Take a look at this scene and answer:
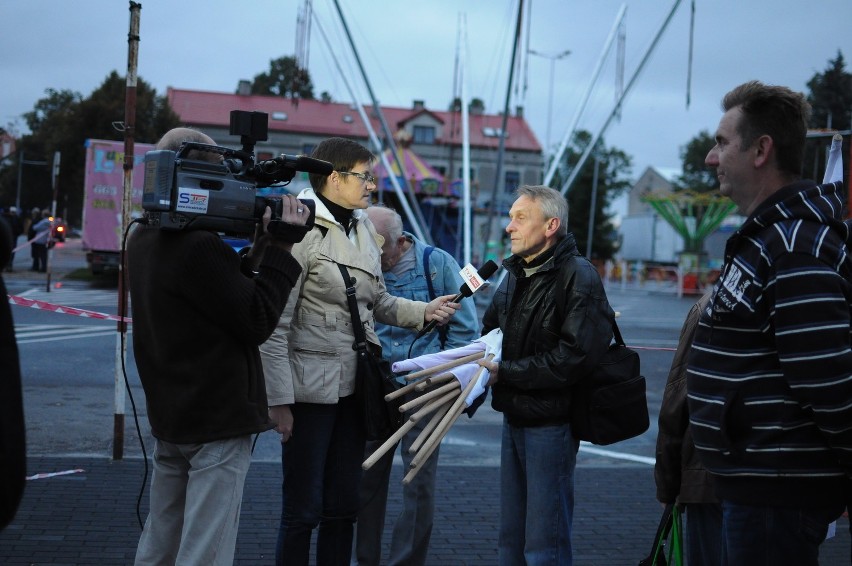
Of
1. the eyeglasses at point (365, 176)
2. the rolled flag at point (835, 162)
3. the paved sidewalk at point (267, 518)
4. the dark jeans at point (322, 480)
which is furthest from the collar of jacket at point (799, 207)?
the paved sidewalk at point (267, 518)

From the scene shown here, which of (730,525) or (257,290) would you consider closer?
(730,525)

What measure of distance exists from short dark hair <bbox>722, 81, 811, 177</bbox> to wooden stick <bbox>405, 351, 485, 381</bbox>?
1.73 meters

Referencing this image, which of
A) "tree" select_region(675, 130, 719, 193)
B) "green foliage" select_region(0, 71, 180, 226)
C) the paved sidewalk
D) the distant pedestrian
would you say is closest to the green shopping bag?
A: the distant pedestrian

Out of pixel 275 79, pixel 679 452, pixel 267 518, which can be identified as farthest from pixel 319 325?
pixel 275 79

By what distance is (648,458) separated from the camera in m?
8.19

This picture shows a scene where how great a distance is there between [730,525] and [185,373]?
1864 millimetres

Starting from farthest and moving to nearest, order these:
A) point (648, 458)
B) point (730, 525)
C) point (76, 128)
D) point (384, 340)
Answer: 1. point (76, 128)
2. point (648, 458)
3. point (384, 340)
4. point (730, 525)

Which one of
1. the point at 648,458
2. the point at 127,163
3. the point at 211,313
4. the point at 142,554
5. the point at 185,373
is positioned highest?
the point at 127,163

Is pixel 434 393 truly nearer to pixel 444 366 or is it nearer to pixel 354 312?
pixel 444 366

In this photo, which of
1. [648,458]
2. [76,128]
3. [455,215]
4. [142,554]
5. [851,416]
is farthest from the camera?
[76,128]

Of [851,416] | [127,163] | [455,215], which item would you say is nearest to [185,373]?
[851,416]

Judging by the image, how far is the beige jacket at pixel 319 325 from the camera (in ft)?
12.7

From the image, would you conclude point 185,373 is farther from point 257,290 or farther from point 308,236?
point 308,236

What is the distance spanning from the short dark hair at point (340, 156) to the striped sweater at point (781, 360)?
1969mm
